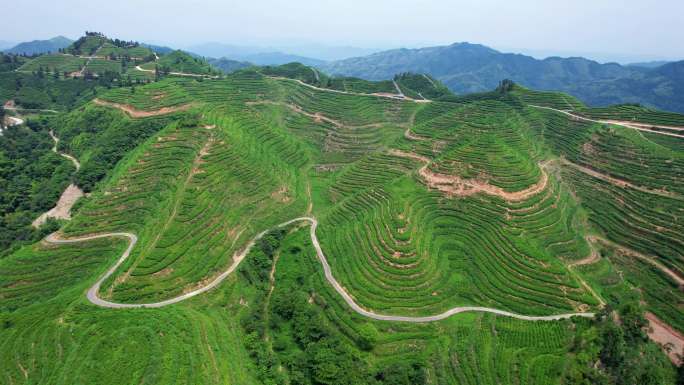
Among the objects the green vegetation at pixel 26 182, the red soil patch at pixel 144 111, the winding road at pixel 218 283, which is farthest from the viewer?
the red soil patch at pixel 144 111

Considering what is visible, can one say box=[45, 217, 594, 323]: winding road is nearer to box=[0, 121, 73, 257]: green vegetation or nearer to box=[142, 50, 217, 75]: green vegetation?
box=[0, 121, 73, 257]: green vegetation

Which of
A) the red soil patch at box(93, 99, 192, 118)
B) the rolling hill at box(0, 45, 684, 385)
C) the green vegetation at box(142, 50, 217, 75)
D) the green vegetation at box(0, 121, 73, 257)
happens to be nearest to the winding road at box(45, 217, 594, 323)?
the rolling hill at box(0, 45, 684, 385)

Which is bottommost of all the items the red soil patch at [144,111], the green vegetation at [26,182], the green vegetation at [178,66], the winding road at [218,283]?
the winding road at [218,283]

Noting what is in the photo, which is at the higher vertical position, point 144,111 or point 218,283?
point 144,111

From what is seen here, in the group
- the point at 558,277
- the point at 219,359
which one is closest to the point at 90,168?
the point at 219,359

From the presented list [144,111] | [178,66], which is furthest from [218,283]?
[178,66]

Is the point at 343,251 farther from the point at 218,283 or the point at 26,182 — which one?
the point at 26,182

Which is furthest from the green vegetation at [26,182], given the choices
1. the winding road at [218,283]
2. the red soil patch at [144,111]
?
the red soil patch at [144,111]

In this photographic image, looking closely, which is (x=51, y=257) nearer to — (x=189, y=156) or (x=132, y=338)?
(x=132, y=338)

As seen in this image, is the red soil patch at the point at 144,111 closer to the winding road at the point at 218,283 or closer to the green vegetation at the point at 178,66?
the green vegetation at the point at 178,66
